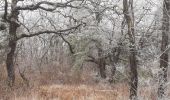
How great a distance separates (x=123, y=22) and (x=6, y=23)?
5.59m

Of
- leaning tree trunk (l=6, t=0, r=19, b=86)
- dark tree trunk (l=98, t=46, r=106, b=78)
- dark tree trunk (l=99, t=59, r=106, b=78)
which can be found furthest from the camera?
dark tree trunk (l=99, t=59, r=106, b=78)

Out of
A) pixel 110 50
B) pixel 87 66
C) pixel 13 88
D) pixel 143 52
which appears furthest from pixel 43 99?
pixel 87 66

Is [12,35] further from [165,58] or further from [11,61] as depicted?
[165,58]

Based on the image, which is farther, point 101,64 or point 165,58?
point 101,64

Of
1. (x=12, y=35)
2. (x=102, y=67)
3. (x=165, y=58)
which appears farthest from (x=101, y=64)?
(x=165, y=58)

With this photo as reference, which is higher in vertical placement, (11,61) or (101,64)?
(11,61)

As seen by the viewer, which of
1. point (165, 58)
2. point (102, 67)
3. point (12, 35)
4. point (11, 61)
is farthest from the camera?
point (102, 67)

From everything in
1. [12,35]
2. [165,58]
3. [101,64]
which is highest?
[12,35]

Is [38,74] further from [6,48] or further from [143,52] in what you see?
[143,52]

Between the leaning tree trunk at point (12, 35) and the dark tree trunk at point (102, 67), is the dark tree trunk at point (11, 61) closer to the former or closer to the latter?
the leaning tree trunk at point (12, 35)

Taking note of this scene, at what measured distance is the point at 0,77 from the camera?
17.3 meters

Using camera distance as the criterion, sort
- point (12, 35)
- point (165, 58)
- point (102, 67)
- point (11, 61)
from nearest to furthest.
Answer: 1. point (165, 58)
2. point (12, 35)
3. point (11, 61)
4. point (102, 67)

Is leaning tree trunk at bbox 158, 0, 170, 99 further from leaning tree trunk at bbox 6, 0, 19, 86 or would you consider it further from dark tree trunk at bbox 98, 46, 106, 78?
dark tree trunk at bbox 98, 46, 106, 78

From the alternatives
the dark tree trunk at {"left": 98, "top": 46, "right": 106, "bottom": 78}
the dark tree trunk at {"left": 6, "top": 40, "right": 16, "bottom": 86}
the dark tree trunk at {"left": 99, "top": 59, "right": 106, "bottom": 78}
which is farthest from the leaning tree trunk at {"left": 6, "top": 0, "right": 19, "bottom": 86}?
the dark tree trunk at {"left": 99, "top": 59, "right": 106, "bottom": 78}
